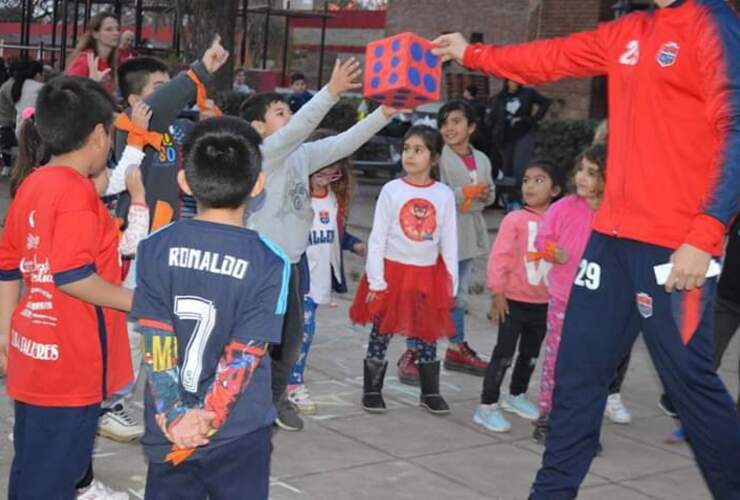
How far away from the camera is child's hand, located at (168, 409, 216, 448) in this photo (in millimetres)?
3475

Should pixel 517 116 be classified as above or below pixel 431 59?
below

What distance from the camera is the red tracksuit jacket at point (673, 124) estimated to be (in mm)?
4227

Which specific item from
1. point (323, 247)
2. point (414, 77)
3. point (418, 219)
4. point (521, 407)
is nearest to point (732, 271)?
point (521, 407)

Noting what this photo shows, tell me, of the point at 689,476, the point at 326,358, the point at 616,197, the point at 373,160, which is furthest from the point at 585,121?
the point at 616,197

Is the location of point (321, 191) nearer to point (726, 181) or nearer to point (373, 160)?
point (726, 181)

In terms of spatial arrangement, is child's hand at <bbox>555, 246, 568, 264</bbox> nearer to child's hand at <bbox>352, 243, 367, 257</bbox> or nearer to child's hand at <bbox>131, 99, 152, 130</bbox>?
child's hand at <bbox>352, 243, 367, 257</bbox>

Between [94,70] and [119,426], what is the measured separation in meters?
2.80

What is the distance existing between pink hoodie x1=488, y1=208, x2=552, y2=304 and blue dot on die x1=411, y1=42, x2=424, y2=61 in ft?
5.33

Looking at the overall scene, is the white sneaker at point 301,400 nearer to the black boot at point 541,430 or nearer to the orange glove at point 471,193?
the black boot at point 541,430

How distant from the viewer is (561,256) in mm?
6324

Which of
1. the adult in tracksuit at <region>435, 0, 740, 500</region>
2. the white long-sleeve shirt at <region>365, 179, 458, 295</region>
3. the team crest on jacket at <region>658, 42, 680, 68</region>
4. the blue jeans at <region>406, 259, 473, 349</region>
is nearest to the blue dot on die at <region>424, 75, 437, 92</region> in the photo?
the adult in tracksuit at <region>435, 0, 740, 500</region>

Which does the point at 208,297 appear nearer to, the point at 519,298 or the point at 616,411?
the point at 519,298

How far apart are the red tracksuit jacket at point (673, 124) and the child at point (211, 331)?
1.57m

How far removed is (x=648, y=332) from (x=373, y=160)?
1656 centimetres
